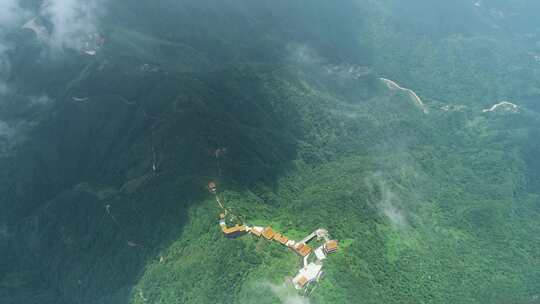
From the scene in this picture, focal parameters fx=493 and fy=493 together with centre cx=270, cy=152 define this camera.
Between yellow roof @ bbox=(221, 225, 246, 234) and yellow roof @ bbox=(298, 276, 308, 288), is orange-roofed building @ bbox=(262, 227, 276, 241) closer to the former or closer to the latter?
yellow roof @ bbox=(221, 225, 246, 234)

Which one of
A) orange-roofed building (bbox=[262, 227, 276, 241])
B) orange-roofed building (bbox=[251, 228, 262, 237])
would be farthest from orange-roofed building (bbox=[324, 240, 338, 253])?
orange-roofed building (bbox=[251, 228, 262, 237])

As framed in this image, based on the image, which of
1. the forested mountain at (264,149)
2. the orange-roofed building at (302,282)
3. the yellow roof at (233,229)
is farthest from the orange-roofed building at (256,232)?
the orange-roofed building at (302,282)

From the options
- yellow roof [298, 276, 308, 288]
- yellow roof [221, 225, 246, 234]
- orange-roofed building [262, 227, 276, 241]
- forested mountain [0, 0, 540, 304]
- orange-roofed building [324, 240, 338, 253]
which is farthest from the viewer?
forested mountain [0, 0, 540, 304]

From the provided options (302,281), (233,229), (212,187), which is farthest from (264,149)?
(302,281)

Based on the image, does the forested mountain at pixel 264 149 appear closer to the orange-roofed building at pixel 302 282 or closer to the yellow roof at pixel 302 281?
the orange-roofed building at pixel 302 282

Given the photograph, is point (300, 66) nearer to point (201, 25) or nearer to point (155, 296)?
point (201, 25)

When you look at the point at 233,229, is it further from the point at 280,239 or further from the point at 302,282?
the point at 302,282

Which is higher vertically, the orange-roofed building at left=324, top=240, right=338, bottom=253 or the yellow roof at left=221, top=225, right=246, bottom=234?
the orange-roofed building at left=324, top=240, right=338, bottom=253

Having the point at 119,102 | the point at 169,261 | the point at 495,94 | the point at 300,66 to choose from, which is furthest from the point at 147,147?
the point at 495,94
